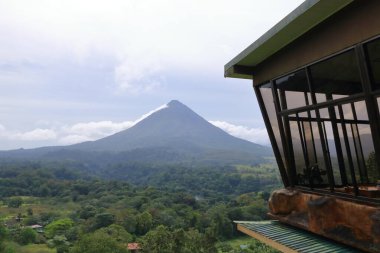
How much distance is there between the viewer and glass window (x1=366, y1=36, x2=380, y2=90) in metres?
4.81

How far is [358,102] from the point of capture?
5258 millimetres

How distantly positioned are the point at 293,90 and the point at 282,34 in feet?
3.63

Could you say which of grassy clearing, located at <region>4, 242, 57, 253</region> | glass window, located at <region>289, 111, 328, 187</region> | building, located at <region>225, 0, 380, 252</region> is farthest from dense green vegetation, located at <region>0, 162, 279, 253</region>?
glass window, located at <region>289, 111, 328, 187</region>

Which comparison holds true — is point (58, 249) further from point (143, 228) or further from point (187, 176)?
point (187, 176)

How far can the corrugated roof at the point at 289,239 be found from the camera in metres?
5.33

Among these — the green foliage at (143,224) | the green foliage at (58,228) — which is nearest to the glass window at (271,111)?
the green foliage at (143,224)

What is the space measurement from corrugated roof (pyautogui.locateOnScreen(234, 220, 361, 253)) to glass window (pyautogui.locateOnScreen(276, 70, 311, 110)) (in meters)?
2.31

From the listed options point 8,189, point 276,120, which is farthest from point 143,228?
point 8,189

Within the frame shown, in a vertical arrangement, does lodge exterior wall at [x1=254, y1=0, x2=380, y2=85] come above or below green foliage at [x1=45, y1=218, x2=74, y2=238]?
above

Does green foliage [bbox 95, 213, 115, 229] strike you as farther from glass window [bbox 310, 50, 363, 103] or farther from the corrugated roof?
glass window [bbox 310, 50, 363, 103]

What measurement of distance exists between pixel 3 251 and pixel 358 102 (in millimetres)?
49629

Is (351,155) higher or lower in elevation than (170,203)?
higher

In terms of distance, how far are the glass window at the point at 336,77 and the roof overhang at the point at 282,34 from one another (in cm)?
68

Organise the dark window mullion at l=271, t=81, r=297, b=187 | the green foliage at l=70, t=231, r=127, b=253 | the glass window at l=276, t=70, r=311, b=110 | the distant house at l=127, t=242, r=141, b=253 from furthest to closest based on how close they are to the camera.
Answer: the distant house at l=127, t=242, r=141, b=253, the green foliage at l=70, t=231, r=127, b=253, the dark window mullion at l=271, t=81, r=297, b=187, the glass window at l=276, t=70, r=311, b=110
